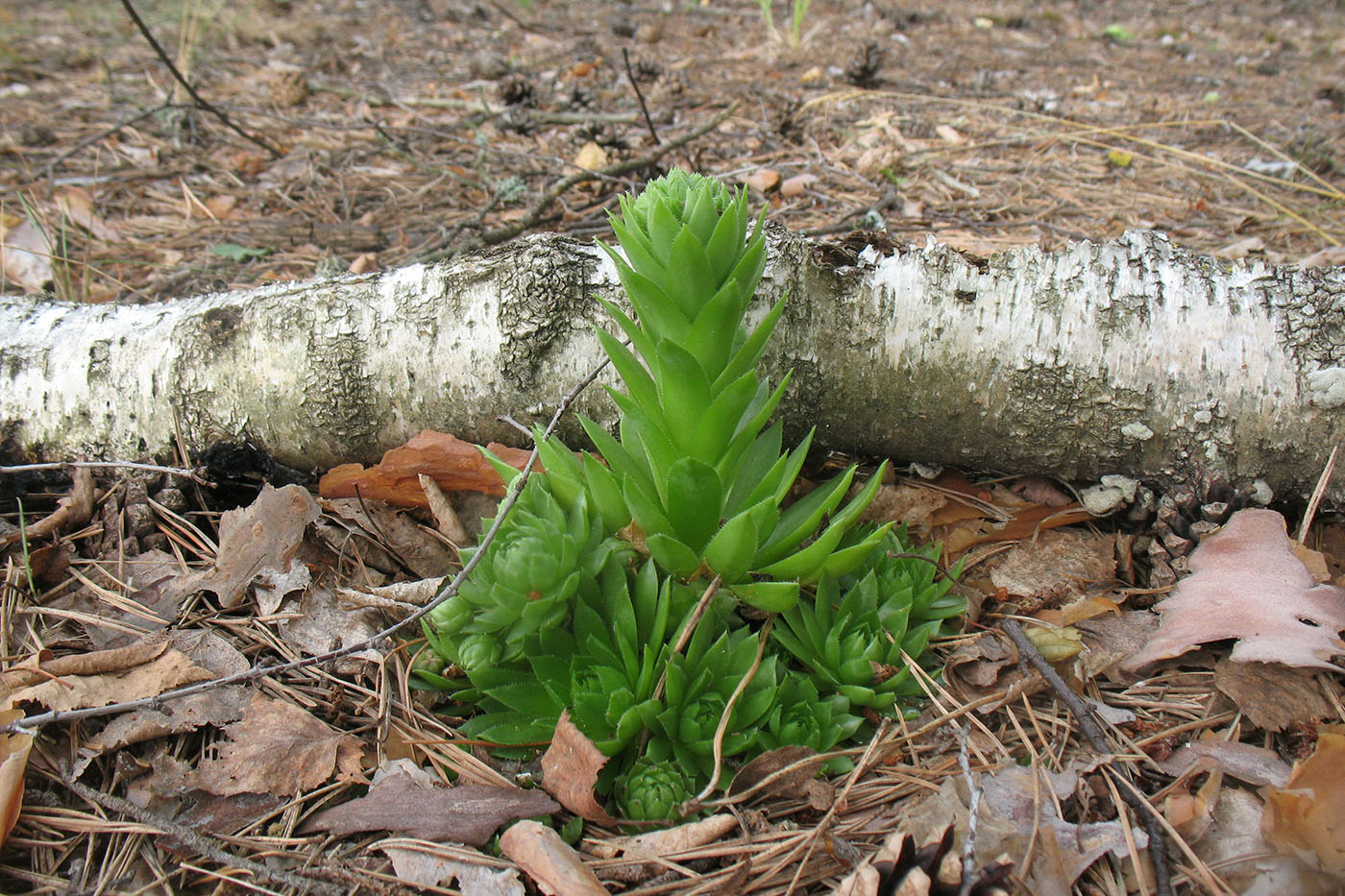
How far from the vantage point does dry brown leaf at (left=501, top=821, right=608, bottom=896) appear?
1189 millimetres

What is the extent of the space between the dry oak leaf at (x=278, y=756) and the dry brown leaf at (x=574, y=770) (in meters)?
0.36

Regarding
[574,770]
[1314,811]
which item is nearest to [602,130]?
[574,770]

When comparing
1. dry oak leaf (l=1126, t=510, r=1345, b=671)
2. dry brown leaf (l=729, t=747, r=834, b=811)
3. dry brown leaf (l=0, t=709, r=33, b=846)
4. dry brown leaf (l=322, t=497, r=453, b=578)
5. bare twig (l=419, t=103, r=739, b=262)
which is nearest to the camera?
dry brown leaf (l=0, t=709, r=33, b=846)

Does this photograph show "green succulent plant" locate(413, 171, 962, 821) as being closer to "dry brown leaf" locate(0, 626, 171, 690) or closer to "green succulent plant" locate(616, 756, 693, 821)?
"green succulent plant" locate(616, 756, 693, 821)

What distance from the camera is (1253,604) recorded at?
161 cm

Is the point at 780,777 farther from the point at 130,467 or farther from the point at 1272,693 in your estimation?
the point at 130,467

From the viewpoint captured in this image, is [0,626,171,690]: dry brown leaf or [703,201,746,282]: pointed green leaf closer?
[703,201,746,282]: pointed green leaf

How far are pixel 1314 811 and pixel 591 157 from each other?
3441mm

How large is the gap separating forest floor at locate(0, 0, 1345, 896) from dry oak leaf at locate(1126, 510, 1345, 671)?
66 millimetres

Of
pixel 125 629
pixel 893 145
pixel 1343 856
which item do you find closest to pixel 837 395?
pixel 1343 856

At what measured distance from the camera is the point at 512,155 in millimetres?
3795

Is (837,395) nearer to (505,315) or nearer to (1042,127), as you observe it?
(505,315)

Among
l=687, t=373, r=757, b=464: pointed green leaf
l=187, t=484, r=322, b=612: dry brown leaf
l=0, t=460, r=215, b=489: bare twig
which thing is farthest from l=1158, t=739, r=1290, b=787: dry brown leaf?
l=0, t=460, r=215, b=489: bare twig

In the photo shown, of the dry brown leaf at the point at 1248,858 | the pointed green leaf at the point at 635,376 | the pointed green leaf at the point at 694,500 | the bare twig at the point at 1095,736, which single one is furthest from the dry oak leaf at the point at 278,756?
the dry brown leaf at the point at 1248,858
